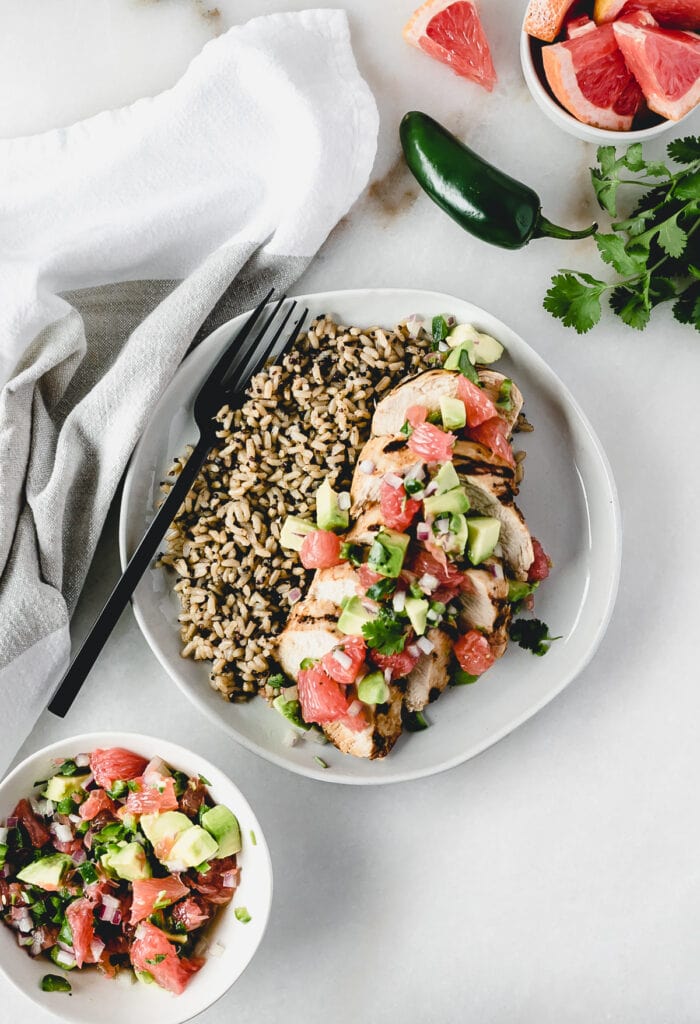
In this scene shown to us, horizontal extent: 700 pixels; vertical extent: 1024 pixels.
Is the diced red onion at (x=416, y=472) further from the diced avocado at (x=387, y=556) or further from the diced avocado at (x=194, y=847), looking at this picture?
the diced avocado at (x=194, y=847)

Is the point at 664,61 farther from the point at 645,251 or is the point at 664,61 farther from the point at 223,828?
the point at 223,828

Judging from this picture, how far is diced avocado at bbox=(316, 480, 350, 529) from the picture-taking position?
2.77 m

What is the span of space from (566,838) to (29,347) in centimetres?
255

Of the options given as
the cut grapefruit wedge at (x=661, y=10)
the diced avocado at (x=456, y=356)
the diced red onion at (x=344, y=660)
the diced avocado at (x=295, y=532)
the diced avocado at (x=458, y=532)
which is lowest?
the diced red onion at (x=344, y=660)

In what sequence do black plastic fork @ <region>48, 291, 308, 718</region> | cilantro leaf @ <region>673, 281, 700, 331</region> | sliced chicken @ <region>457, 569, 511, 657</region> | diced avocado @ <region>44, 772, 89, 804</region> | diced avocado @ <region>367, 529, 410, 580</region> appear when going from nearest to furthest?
diced avocado @ <region>367, 529, 410, 580</region>, sliced chicken @ <region>457, 569, 511, 657</region>, diced avocado @ <region>44, 772, 89, 804</region>, black plastic fork @ <region>48, 291, 308, 718</region>, cilantro leaf @ <region>673, 281, 700, 331</region>

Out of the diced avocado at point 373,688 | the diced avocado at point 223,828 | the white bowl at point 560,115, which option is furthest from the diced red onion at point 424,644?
the white bowl at point 560,115

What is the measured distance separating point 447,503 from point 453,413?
0.29m

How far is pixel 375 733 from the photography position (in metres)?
2.68

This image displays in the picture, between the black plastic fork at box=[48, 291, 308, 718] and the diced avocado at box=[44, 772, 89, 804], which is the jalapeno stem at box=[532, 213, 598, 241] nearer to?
the black plastic fork at box=[48, 291, 308, 718]

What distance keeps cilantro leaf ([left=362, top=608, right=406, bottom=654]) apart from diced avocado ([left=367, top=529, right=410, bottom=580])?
0.41 ft

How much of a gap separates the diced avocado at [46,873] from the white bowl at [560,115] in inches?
115

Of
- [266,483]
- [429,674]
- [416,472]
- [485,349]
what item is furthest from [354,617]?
[485,349]

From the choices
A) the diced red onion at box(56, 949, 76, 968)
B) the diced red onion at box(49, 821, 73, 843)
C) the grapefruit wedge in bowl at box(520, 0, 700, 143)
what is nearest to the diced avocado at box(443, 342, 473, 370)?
the grapefruit wedge in bowl at box(520, 0, 700, 143)

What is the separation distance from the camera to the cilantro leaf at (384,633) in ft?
8.29
